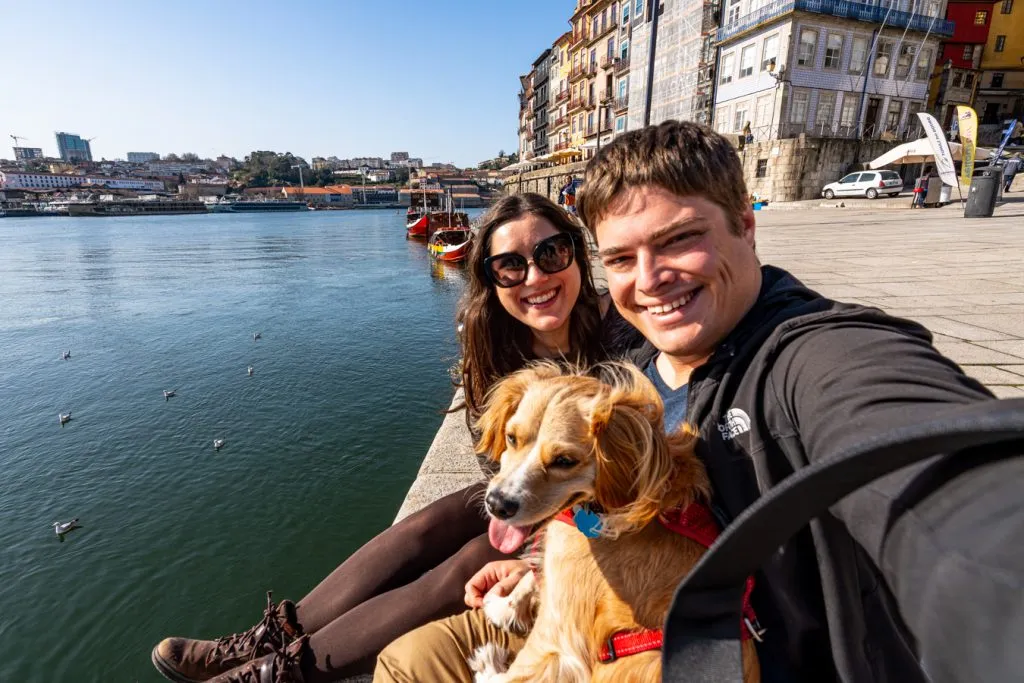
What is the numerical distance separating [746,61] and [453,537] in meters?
39.7

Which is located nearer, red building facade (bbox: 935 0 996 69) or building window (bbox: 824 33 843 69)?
building window (bbox: 824 33 843 69)

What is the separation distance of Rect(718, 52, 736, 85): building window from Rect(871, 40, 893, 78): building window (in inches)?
341

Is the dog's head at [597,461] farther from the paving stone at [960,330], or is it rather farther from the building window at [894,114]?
the building window at [894,114]

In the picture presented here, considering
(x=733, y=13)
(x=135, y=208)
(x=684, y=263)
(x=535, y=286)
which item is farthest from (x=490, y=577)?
(x=135, y=208)

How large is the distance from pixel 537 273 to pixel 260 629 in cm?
250

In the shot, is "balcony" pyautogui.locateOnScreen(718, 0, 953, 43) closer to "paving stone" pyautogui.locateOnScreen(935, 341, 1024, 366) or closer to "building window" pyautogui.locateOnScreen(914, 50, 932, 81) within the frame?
"building window" pyautogui.locateOnScreen(914, 50, 932, 81)

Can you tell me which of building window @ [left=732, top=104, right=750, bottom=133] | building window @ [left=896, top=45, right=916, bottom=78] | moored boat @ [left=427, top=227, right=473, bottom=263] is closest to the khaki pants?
moored boat @ [left=427, top=227, right=473, bottom=263]

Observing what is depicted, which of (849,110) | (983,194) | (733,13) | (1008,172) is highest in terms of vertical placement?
(733,13)

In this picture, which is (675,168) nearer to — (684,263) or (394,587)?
(684,263)

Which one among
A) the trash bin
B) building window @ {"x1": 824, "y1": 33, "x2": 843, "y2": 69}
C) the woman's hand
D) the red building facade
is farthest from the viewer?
the red building facade

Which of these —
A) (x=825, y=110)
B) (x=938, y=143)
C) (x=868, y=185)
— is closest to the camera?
(x=938, y=143)

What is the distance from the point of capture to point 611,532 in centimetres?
158

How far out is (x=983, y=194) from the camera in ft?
51.8

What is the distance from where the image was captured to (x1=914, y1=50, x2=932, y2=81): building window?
3306cm
